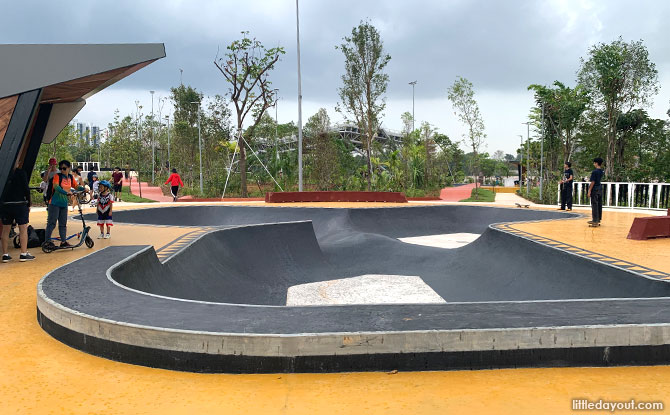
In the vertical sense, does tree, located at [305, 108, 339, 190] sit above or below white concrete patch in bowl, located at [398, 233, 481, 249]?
above

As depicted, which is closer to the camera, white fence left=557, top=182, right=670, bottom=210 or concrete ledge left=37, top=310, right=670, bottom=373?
concrete ledge left=37, top=310, right=670, bottom=373

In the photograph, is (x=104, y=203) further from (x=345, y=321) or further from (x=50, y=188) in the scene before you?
(x=345, y=321)

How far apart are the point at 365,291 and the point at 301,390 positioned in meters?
7.60

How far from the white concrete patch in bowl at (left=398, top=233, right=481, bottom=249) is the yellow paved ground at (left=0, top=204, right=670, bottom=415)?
512 inches

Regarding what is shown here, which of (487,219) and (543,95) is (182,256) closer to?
(487,219)

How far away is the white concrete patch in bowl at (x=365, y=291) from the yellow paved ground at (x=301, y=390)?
5791 millimetres

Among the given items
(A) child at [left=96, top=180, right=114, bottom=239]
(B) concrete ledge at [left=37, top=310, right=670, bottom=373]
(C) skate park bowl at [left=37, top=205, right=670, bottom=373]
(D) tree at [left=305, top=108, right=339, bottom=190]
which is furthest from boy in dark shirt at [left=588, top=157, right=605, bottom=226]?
(D) tree at [left=305, top=108, right=339, bottom=190]

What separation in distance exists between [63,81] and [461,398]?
8307 millimetres

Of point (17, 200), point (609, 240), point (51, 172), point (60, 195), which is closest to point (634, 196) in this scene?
point (609, 240)

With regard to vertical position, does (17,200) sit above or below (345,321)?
above

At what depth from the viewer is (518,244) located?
36.6ft

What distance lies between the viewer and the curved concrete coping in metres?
3.93

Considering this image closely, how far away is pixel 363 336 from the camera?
155 inches

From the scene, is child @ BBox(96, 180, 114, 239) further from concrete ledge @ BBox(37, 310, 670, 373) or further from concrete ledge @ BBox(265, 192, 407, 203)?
concrete ledge @ BBox(265, 192, 407, 203)
